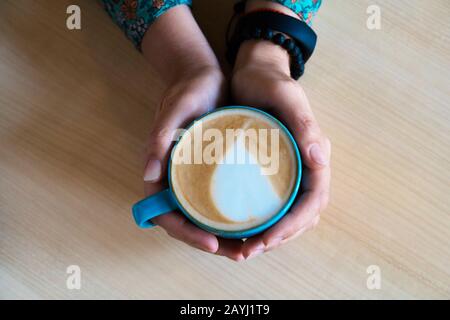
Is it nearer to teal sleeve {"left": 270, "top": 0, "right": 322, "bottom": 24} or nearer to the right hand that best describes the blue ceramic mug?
the right hand

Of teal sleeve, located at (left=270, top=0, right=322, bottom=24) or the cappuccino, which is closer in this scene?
the cappuccino

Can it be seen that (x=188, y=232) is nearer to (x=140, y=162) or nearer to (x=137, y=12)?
(x=140, y=162)

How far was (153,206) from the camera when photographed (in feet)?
1.30

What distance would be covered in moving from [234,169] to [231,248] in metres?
0.10

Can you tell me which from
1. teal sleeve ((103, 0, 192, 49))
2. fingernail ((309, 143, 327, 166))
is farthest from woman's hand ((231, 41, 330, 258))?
teal sleeve ((103, 0, 192, 49))

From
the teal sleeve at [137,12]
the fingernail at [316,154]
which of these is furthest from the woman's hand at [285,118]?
the teal sleeve at [137,12]

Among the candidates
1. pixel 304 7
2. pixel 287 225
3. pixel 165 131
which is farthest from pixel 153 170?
pixel 304 7

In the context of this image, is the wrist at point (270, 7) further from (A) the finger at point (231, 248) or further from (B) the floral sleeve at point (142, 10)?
(A) the finger at point (231, 248)

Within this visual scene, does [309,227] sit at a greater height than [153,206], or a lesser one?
lesser

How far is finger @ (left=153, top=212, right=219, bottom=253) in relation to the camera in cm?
42

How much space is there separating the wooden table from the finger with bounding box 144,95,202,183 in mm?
93

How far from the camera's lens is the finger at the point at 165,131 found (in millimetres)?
421

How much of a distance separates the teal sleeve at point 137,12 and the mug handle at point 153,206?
0.70ft

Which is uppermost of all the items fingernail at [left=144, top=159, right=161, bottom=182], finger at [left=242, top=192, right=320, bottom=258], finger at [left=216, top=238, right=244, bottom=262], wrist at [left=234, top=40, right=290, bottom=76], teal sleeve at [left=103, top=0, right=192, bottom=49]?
teal sleeve at [left=103, top=0, right=192, bottom=49]
